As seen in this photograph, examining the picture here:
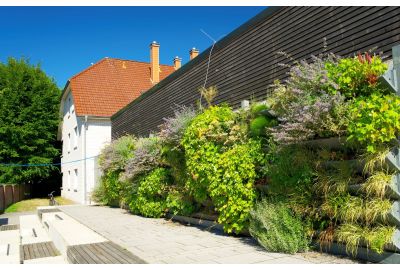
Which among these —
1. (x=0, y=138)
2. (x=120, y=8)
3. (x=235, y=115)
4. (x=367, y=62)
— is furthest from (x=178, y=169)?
(x=0, y=138)

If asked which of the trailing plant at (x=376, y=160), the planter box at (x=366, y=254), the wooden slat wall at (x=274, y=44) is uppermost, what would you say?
the wooden slat wall at (x=274, y=44)

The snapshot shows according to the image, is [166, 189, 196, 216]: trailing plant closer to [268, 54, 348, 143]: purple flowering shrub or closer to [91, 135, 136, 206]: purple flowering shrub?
[91, 135, 136, 206]: purple flowering shrub

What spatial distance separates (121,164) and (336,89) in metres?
9.15

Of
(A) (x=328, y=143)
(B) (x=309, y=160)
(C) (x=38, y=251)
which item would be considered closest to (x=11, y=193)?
(C) (x=38, y=251)

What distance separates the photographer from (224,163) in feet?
20.4

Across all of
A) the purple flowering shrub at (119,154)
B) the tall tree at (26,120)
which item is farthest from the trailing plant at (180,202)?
the tall tree at (26,120)

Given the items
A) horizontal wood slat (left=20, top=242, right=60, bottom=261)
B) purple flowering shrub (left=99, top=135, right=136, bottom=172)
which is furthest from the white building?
horizontal wood slat (left=20, top=242, right=60, bottom=261)

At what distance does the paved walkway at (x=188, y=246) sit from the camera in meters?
4.67

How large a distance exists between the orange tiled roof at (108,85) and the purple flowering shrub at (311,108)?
58.6 ft

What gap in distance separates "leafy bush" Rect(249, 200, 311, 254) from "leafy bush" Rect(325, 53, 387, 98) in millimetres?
1703

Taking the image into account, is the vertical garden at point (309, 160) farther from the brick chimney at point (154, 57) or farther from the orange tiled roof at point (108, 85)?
the brick chimney at point (154, 57)

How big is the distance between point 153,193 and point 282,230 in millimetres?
5077

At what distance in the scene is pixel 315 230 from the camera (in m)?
4.92

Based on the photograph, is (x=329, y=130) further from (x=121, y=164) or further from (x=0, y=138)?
(x=0, y=138)
